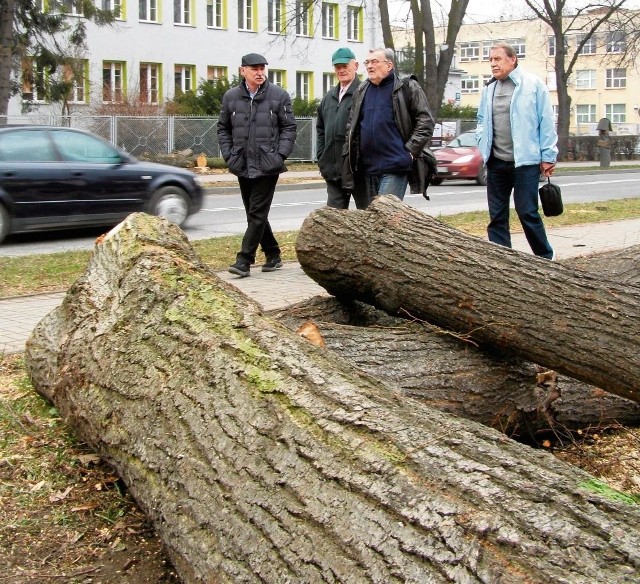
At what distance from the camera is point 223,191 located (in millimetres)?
24672

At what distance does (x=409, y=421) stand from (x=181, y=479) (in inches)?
32.0

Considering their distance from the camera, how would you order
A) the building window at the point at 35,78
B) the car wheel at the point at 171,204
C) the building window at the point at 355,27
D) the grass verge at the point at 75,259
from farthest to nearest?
1. the building window at the point at 355,27
2. the building window at the point at 35,78
3. the car wheel at the point at 171,204
4. the grass verge at the point at 75,259

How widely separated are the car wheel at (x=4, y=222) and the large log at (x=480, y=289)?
8048 mm

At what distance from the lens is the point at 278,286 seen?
9172 mm

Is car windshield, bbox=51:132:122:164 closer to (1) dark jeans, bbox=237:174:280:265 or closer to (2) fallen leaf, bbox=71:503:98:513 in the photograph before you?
(1) dark jeans, bbox=237:174:280:265

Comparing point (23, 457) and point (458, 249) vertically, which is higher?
Answer: point (458, 249)

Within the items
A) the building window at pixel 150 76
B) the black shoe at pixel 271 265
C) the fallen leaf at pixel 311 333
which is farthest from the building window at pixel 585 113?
the fallen leaf at pixel 311 333

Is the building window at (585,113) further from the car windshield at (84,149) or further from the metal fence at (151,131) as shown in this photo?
the car windshield at (84,149)

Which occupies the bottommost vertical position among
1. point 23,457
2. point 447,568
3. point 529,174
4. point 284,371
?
point 23,457

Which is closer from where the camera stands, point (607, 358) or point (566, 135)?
point (607, 358)

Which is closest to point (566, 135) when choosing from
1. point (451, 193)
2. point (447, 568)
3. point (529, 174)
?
point (451, 193)

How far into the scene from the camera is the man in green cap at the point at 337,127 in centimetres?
889

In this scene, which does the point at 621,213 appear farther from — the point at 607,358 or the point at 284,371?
the point at 284,371

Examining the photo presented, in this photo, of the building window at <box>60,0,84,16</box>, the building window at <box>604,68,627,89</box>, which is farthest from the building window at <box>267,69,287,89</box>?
the building window at <box>604,68,627,89</box>
